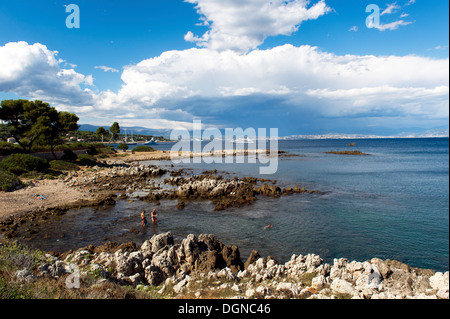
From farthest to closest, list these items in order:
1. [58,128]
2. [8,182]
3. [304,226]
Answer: [58,128], [8,182], [304,226]

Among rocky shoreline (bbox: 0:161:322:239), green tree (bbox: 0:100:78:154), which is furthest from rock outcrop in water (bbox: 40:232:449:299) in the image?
green tree (bbox: 0:100:78:154)

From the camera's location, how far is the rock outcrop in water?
370 inches

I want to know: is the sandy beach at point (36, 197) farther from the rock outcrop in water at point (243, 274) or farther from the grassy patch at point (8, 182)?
the rock outcrop in water at point (243, 274)

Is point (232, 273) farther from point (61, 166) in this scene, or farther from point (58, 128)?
point (58, 128)

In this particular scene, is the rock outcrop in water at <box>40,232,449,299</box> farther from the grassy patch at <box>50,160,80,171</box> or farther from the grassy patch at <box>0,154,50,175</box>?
the grassy patch at <box>50,160,80,171</box>

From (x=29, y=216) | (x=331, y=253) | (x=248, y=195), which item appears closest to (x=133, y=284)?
(x=331, y=253)

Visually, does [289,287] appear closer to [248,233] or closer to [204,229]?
[248,233]

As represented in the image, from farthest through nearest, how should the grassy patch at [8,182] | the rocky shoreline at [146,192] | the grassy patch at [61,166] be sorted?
1. the grassy patch at [61,166]
2. the grassy patch at [8,182]
3. the rocky shoreline at [146,192]

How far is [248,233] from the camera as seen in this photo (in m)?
18.7

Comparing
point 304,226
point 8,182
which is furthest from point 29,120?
point 304,226

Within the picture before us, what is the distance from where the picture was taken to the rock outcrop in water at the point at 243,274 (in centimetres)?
940

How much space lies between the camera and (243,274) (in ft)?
38.4

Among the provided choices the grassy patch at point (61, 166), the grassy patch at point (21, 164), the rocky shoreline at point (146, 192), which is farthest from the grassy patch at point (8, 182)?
the grassy patch at point (61, 166)

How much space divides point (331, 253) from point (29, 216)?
23.3 metres
